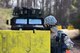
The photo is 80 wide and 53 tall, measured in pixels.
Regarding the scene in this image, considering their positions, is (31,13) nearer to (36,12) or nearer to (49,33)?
(36,12)

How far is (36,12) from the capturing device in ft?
39.7

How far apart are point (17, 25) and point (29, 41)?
16.8ft

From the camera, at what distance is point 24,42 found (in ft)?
22.8

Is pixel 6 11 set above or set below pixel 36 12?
below

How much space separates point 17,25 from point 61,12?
138 feet

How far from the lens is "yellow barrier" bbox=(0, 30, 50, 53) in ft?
22.8

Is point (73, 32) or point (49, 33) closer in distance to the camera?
point (49, 33)

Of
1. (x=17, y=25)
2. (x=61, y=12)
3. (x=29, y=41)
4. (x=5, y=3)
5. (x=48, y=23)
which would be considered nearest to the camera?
(x=29, y=41)

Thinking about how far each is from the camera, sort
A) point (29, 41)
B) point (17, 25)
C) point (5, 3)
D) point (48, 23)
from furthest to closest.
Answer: point (5, 3) → point (17, 25) → point (48, 23) → point (29, 41)

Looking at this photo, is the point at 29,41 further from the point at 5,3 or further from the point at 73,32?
the point at 5,3

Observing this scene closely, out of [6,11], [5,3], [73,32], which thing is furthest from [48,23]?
[5,3]

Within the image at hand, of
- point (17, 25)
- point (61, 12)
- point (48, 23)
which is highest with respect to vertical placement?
point (48, 23)

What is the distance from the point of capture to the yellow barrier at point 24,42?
274 inches

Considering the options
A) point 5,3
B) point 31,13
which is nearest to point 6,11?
point 5,3
